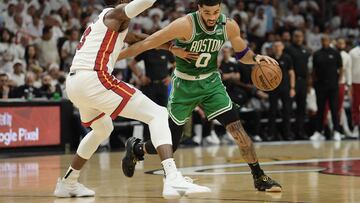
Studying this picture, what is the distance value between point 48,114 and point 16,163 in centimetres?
261

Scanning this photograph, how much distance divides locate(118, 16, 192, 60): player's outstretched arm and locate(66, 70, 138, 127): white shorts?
0.61 metres

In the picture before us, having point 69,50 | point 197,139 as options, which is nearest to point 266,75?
point 197,139

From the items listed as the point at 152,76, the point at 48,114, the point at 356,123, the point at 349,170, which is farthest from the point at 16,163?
the point at 356,123

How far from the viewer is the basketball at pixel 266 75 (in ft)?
27.8

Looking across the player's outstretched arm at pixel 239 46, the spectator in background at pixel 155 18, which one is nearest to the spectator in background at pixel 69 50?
the spectator in background at pixel 155 18

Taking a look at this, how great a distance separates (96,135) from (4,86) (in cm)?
808

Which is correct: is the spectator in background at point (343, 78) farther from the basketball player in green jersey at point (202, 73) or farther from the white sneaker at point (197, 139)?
the basketball player in green jersey at point (202, 73)

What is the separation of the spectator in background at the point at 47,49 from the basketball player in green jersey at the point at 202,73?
9.50 meters

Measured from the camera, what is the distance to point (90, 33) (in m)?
7.76

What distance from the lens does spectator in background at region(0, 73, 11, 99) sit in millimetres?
15641

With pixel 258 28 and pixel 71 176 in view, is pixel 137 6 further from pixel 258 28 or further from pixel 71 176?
pixel 258 28

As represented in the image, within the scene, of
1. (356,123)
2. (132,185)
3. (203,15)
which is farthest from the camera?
(356,123)

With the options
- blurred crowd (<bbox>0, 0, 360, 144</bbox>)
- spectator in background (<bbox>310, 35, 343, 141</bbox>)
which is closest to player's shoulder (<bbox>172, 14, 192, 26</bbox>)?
blurred crowd (<bbox>0, 0, 360, 144</bbox>)

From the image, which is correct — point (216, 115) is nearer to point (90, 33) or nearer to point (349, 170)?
point (90, 33)
